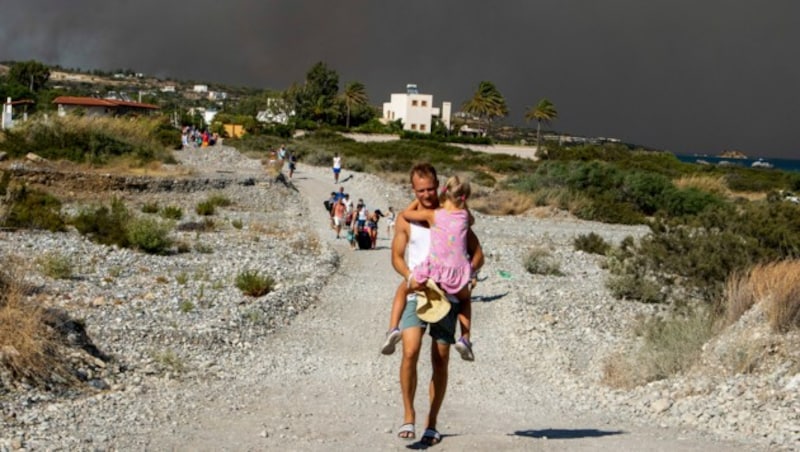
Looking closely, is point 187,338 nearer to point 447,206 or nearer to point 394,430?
point 394,430

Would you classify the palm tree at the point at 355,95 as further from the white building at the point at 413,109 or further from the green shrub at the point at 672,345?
the green shrub at the point at 672,345

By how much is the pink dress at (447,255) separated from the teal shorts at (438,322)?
0.63 ft

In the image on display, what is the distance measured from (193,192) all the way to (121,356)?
2758cm

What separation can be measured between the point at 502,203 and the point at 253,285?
27.0m

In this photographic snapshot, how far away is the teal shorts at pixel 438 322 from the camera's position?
699 cm

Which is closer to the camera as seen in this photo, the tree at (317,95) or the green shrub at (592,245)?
the green shrub at (592,245)

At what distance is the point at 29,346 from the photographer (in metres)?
9.09

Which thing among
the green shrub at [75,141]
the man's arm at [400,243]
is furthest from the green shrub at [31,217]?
the man's arm at [400,243]

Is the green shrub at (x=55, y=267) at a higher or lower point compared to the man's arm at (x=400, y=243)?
lower

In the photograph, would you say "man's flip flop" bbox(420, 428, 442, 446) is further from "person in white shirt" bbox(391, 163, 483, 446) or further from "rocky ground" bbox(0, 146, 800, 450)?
"rocky ground" bbox(0, 146, 800, 450)

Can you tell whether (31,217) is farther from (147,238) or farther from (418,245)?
(418,245)

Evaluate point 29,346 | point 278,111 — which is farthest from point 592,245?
point 278,111

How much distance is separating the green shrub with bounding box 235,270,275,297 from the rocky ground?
0.74 ft

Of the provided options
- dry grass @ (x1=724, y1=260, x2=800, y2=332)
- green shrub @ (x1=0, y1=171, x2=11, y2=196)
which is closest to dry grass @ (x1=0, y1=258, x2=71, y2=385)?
dry grass @ (x1=724, y1=260, x2=800, y2=332)
